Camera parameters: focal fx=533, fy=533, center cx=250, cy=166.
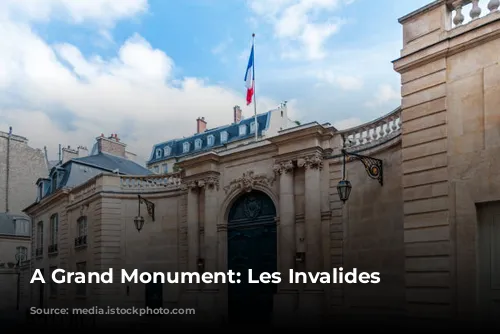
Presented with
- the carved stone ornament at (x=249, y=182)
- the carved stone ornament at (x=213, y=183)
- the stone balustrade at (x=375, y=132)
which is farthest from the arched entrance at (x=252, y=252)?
the stone balustrade at (x=375, y=132)

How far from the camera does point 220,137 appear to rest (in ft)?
120

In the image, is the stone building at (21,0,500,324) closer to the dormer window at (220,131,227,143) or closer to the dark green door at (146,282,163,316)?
the dark green door at (146,282,163,316)

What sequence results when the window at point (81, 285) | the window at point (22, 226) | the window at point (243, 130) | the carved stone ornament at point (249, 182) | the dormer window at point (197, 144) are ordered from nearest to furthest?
the carved stone ornament at point (249, 182) → the window at point (81, 285) → the window at point (22, 226) → the window at point (243, 130) → the dormer window at point (197, 144)

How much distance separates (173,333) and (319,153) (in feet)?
20.8

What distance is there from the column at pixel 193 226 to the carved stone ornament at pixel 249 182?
4.23 ft

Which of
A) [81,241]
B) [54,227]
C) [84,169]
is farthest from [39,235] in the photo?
[81,241]

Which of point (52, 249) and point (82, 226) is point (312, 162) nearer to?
point (82, 226)

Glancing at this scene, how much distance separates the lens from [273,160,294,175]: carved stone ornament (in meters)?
13.6

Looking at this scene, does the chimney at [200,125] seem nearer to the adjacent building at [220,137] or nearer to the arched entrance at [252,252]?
the adjacent building at [220,137]

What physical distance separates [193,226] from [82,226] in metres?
5.89

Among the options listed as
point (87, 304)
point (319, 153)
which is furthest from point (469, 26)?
point (87, 304)

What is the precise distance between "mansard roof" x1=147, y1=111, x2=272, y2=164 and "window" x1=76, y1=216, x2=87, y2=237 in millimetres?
15739

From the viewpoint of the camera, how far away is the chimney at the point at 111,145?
1082 inches

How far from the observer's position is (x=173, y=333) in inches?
572
